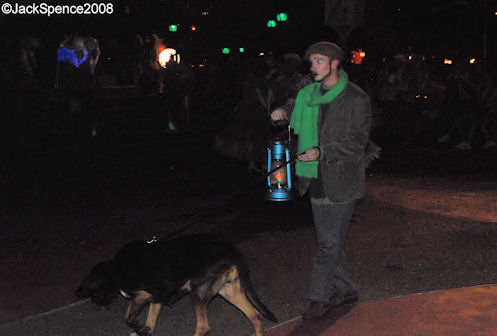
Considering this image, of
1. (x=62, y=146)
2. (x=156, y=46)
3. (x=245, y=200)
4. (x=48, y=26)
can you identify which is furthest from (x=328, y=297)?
(x=156, y=46)

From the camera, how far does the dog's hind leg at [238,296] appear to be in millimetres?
4277

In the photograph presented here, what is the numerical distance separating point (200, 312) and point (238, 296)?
27 cm

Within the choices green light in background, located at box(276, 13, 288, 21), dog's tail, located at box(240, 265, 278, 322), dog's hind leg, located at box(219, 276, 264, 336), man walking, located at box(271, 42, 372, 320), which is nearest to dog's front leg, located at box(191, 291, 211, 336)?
dog's hind leg, located at box(219, 276, 264, 336)

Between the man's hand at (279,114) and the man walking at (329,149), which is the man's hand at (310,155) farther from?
the man's hand at (279,114)

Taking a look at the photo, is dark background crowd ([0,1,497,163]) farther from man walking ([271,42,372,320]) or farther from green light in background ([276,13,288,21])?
man walking ([271,42,372,320])

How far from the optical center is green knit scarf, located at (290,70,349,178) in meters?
4.61

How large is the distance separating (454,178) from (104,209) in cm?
601

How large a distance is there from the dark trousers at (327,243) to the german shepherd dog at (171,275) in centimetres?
72

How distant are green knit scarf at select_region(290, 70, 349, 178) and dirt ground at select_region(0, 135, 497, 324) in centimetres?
100

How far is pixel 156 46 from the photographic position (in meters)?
26.6

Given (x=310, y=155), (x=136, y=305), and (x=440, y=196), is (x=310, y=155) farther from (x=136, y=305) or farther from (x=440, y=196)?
(x=440, y=196)

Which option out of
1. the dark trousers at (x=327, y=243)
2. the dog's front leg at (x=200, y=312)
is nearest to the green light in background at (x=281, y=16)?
the dark trousers at (x=327, y=243)

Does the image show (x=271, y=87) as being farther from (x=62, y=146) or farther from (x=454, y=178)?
(x=62, y=146)

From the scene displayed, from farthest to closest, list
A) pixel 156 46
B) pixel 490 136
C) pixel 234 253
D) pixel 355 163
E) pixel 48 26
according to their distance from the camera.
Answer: pixel 156 46, pixel 48 26, pixel 490 136, pixel 355 163, pixel 234 253
